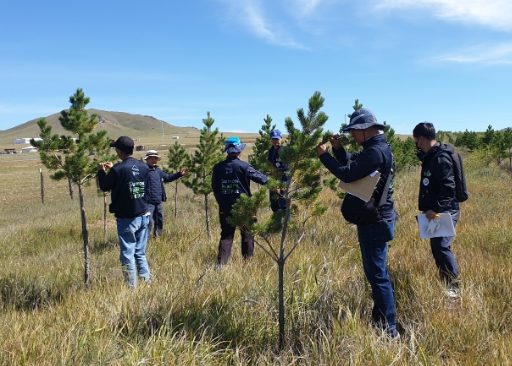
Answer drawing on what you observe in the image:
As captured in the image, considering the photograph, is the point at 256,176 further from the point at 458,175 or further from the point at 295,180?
→ the point at 458,175

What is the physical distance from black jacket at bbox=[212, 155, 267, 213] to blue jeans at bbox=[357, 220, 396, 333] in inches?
96.2

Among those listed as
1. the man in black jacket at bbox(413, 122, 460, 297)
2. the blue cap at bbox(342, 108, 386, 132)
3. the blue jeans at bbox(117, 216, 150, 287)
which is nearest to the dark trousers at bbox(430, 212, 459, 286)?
the man in black jacket at bbox(413, 122, 460, 297)

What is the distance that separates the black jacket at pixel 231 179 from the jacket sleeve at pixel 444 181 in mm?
2320

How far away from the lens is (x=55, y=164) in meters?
5.46

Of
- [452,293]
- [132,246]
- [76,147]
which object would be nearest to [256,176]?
[132,246]

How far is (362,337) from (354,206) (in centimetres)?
104

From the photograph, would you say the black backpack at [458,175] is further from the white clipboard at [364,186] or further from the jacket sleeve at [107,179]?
the jacket sleeve at [107,179]

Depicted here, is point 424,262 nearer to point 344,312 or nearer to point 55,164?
point 344,312

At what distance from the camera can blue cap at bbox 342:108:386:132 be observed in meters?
3.38

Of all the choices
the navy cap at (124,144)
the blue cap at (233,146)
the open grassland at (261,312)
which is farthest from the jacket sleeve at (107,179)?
the blue cap at (233,146)

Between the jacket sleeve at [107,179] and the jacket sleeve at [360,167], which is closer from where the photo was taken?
the jacket sleeve at [360,167]

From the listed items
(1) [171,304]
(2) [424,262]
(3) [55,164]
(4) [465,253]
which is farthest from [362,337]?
(3) [55,164]

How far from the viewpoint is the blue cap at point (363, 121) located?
338 cm

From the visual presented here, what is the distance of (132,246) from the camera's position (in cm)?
512
